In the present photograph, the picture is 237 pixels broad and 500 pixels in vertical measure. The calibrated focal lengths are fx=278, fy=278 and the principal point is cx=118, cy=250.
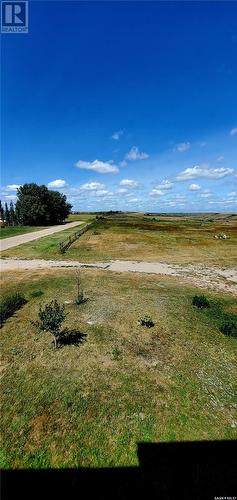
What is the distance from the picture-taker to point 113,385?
32.4 feet

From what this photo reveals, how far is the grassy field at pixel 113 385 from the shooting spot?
7.71 m

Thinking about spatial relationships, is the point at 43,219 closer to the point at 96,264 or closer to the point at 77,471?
the point at 96,264

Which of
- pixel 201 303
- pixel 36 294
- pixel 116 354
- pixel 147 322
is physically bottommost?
pixel 116 354

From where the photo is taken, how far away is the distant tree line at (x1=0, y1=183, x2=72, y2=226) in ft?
256

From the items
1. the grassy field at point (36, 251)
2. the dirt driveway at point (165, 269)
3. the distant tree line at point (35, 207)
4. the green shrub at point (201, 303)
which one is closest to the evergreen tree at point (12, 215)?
the distant tree line at point (35, 207)

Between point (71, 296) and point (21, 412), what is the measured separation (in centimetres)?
1049

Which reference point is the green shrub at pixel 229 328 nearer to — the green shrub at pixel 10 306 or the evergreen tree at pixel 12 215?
the green shrub at pixel 10 306

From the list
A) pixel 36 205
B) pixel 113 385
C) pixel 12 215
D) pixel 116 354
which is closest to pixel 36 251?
pixel 116 354

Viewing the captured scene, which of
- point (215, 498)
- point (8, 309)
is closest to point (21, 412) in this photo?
point (215, 498)

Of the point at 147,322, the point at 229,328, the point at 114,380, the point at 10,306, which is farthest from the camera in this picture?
the point at 10,306

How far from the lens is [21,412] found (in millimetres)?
8750

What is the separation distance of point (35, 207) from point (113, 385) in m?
73.5

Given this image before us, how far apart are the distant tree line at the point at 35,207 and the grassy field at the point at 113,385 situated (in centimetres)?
6541

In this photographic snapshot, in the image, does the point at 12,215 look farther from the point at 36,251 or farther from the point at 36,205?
the point at 36,251
